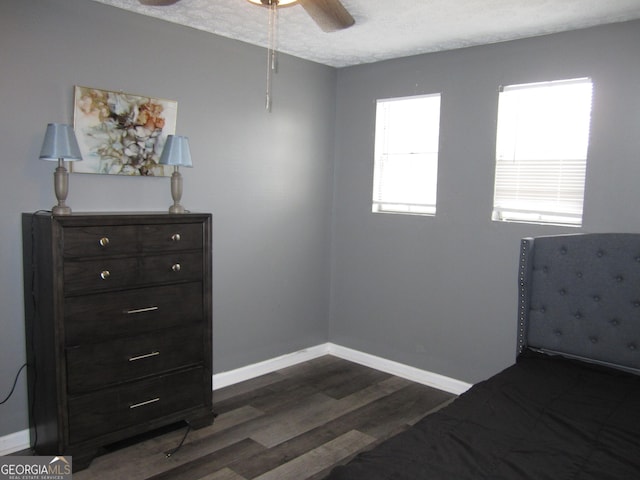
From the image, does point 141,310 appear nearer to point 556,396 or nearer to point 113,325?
point 113,325

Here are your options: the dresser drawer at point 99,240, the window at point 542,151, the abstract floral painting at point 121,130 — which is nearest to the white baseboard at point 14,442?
the dresser drawer at point 99,240

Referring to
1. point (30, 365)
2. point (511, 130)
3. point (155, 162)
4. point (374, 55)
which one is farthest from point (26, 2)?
point (511, 130)

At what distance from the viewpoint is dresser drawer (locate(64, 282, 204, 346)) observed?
2443mm

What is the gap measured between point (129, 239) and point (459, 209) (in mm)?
2195

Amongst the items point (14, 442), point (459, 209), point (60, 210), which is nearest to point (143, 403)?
point (14, 442)

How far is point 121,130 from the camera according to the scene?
2.91 metres

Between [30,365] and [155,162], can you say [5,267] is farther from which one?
[155,162]

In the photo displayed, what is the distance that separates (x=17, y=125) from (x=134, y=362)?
4.52ft

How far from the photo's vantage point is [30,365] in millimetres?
2670

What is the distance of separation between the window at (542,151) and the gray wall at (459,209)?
0.22 feet

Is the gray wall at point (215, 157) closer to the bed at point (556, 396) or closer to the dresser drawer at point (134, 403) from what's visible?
the dresser drawer at point (134, 403)

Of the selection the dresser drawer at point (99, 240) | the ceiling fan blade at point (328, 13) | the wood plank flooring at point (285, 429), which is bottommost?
the wood plank flooring at point (285, 429)

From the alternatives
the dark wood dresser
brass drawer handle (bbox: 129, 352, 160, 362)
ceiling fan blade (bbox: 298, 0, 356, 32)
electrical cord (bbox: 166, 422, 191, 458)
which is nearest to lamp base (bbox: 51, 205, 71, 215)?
the dark wood dresser

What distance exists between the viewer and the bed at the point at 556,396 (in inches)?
61.5
